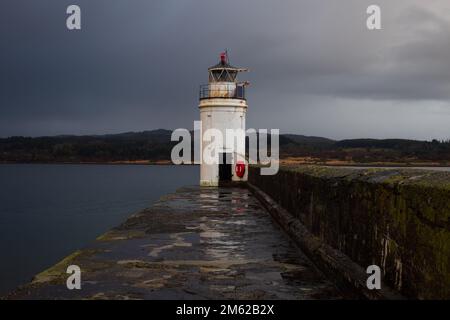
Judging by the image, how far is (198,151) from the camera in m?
23.1

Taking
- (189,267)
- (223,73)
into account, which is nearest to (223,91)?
(223,73)

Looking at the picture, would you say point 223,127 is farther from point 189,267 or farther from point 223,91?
point 189,267

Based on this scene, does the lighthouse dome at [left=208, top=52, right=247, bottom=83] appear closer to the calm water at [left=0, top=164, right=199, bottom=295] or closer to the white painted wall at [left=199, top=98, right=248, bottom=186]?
the white painted wall at [left=199, top=98, right=248, bottom=186]

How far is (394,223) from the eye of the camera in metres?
3.55

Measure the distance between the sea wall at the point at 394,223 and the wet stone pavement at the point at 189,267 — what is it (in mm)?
590

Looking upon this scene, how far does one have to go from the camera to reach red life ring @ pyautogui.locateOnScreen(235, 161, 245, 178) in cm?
2192

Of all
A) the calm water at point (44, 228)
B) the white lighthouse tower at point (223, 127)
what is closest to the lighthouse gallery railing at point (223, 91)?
the white lighthouse tower at point (223, 127)

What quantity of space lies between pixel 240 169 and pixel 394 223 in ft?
60.5

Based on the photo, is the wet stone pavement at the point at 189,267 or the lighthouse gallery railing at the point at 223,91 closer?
the wet stone pavement at the point at 189,267

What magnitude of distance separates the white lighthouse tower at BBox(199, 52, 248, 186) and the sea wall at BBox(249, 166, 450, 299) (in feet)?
52.2

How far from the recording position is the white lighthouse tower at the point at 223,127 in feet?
71.6

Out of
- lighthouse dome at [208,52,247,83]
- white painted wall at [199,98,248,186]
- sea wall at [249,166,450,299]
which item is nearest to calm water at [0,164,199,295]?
white painted wall at [199,98,248,186]

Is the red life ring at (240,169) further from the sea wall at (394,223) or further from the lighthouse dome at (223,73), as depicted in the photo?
the sea wall at (394,223)
